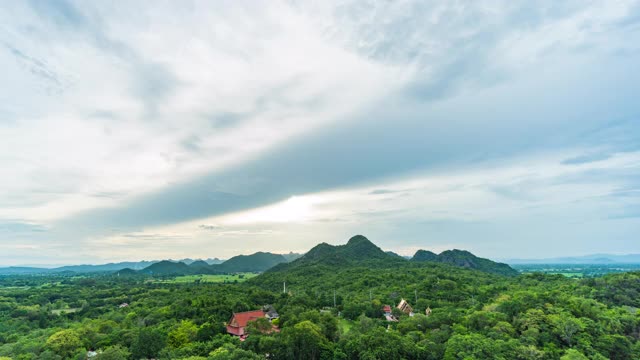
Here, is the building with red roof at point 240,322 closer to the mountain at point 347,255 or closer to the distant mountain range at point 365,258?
the distant mountain range at point 365,258

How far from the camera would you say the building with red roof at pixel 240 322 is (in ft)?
136

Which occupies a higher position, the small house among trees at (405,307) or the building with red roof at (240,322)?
the building with red roof at (240,322)

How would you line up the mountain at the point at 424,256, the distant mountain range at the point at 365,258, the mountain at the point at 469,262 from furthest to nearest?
the mountain at the point at 424,256, the mountain at the point at 469,262, the distant mountain range at the point at 365,258

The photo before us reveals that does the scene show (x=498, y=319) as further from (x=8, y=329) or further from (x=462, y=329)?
(x=8, y=329)

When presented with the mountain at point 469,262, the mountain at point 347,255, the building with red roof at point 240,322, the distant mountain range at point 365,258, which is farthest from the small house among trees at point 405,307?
the mountain at point 469,262

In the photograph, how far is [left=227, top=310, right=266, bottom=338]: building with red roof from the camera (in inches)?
1635

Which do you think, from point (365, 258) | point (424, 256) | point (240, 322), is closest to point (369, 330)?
point (240, 322)

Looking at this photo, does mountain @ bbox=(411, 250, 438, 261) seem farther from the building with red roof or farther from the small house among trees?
the building with red roof

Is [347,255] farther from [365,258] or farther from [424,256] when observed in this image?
[424,256]

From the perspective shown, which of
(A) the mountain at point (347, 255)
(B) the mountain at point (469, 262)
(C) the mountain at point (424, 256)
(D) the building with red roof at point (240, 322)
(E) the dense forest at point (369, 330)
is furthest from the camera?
(C) the mountain at point (424, 256)

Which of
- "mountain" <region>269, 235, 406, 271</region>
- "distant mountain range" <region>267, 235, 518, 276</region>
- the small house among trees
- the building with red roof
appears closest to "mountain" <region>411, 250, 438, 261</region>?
"distant mountain range" <region>267, 235, 518, 276</region>

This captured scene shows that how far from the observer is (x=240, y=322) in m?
42.7

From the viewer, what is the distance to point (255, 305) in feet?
172

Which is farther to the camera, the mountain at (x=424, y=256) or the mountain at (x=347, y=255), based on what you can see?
the mountain at (x=424, y=256)
